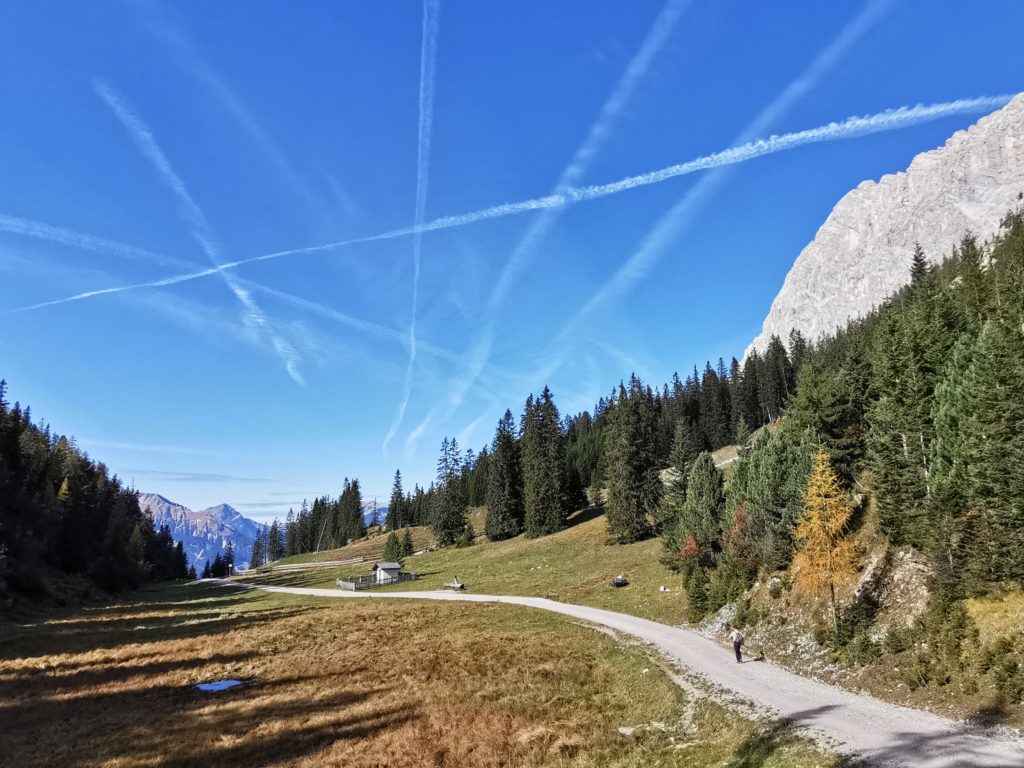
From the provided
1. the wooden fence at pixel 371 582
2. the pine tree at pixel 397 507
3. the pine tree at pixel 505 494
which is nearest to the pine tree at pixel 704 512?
the wooden fence at pixel 371 582

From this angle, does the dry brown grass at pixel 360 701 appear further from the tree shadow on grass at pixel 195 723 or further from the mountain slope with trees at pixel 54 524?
the mountain slope with trees at pixel 54 524

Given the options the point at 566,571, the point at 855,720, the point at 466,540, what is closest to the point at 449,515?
the point at 466,540

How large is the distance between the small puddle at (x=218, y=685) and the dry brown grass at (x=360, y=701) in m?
0.55

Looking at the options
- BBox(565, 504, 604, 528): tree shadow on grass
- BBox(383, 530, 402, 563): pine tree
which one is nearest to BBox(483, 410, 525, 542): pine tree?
BBox(565, 504, 604, 528): tree shadow on grass

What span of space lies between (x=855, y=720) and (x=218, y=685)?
28.6 metres

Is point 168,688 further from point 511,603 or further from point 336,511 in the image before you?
point 336,511

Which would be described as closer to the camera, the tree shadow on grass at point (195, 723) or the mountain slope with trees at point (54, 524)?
the tree shadow on grass at point (195, 723)

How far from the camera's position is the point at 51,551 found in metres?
73.2

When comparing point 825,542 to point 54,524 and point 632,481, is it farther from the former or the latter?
point 54,524

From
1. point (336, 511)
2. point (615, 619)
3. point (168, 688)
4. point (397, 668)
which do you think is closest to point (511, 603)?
point (615, 619)

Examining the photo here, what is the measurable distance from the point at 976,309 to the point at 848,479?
104ft

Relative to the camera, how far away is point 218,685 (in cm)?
2675

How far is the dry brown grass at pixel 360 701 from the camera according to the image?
17281 mm

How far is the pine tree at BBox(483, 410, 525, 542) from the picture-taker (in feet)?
309
